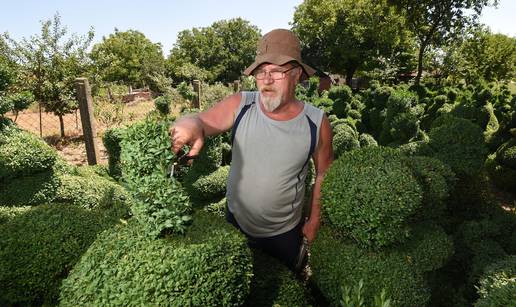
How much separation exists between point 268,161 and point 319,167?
0.52 m

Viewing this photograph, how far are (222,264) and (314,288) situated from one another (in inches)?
64.0

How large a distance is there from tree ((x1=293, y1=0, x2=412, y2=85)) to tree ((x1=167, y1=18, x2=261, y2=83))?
38.2 feet

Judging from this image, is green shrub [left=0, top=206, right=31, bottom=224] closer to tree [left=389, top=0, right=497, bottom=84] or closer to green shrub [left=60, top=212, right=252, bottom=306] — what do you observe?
green shrub [left=60, top=212, right=252, bottom=306]

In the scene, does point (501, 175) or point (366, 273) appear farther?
point (501, 175)

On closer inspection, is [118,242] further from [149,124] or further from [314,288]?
[314,288]

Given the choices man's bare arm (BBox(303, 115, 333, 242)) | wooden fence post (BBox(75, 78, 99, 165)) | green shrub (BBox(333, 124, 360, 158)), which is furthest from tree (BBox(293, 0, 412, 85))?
man's bare arm (BBox(303, 115, 333, 242))

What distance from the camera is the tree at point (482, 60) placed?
35.0 m

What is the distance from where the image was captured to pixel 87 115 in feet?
25.4

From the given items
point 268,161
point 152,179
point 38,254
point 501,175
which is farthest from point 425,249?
point 501,175

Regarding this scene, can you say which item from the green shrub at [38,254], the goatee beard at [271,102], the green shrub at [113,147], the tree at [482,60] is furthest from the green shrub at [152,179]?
the tree at [482,60]

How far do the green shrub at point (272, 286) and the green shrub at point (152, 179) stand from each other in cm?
85

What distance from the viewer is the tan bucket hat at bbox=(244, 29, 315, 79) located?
2.52m

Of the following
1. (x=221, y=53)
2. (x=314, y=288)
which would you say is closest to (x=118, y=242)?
(x=314, y=288)

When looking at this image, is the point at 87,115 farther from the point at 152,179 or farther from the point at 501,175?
the point at 501,175
